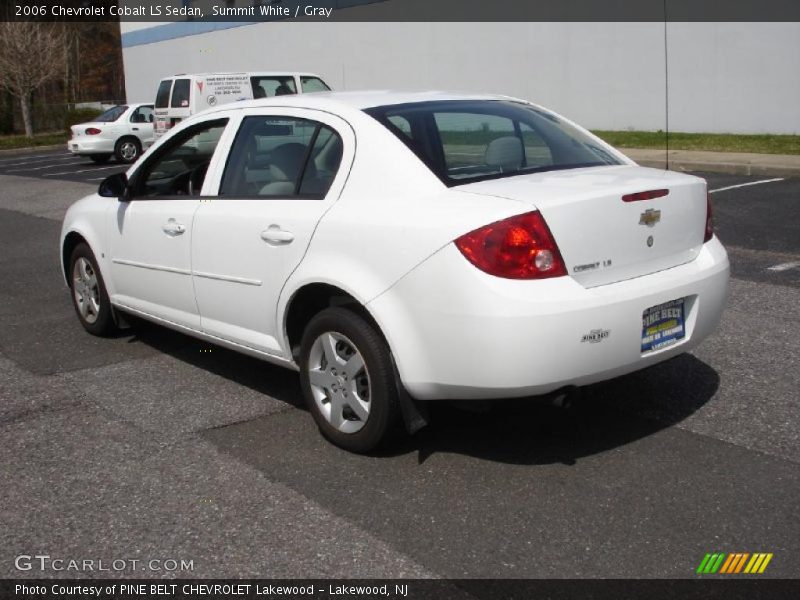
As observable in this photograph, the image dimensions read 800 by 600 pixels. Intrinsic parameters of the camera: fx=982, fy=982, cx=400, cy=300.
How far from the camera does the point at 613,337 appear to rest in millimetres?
4035

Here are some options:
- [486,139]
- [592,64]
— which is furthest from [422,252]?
[592,64]

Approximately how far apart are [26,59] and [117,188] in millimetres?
38467

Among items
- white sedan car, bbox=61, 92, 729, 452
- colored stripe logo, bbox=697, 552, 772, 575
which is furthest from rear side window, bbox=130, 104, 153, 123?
colored stripe logo, bbox=697, 552, 772, 575

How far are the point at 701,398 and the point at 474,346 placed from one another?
1.76 metres

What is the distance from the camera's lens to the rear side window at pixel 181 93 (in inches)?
824

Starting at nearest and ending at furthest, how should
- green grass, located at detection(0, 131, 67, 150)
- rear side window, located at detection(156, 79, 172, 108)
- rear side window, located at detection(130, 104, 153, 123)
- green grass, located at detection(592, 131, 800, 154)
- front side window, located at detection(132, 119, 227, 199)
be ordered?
front side window, located at detection(132, 119, 227, 199) → green grass, located at detection(592, 131, 800, 154) → rear side window, located at detection(156, 79, 172, 108) → rear side window, located at detection(130, 104, 153, 123) → green grass, located at detection(0, 131, 67, 150)

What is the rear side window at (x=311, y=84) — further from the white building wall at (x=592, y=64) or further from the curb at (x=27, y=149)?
the curb at (x=27, y=149)

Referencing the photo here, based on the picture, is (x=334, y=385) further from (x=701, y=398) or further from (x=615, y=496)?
(x=701, y=398)

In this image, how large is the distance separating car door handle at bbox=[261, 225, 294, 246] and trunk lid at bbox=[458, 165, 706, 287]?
2.99 ft

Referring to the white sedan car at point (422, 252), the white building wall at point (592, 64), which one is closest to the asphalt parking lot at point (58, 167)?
the white building wall at point (592, 64)

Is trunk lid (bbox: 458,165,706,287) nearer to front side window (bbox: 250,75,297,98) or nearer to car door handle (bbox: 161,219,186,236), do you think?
car door handle (bbox: 161,219,186,236)

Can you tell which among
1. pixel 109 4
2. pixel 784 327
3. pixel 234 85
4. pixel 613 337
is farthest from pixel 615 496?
pixel 109 4

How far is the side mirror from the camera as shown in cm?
598

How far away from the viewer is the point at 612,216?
4.12 meters
